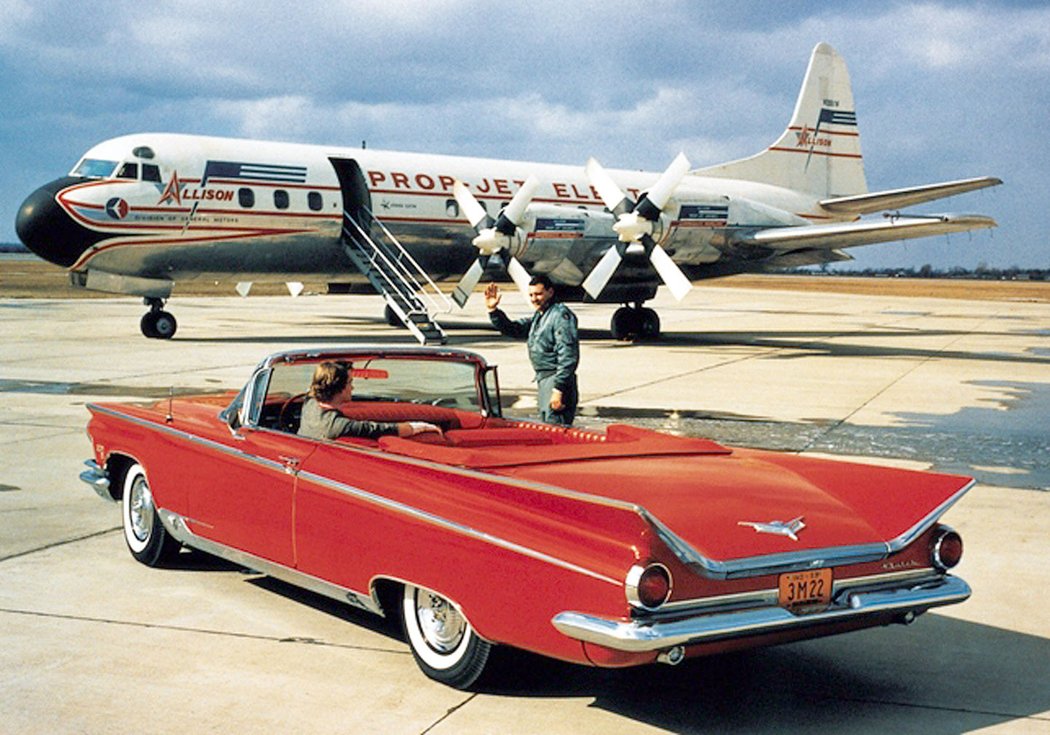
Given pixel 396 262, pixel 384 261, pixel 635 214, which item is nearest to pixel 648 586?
pixel 635 214

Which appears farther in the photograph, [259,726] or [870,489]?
[870,489]

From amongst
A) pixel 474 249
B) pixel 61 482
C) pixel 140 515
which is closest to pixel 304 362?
pixel 140 515

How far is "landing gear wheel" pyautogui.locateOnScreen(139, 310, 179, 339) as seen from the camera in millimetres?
23516

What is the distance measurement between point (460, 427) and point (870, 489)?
234 centimetres

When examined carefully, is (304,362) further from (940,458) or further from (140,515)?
(940,458)

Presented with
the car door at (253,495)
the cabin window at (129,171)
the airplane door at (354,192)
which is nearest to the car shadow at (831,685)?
the car door at (253,495)

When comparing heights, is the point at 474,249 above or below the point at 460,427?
above

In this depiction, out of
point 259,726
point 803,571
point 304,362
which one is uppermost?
point 304,362

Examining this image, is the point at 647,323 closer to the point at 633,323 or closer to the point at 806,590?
the point at 633,323

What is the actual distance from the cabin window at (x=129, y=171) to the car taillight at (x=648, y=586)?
64.6ft

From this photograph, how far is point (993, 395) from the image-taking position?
16.7 m

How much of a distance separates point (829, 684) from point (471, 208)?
19250 mm

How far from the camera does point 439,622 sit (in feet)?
16.3

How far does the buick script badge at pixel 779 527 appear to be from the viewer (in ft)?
15.2
